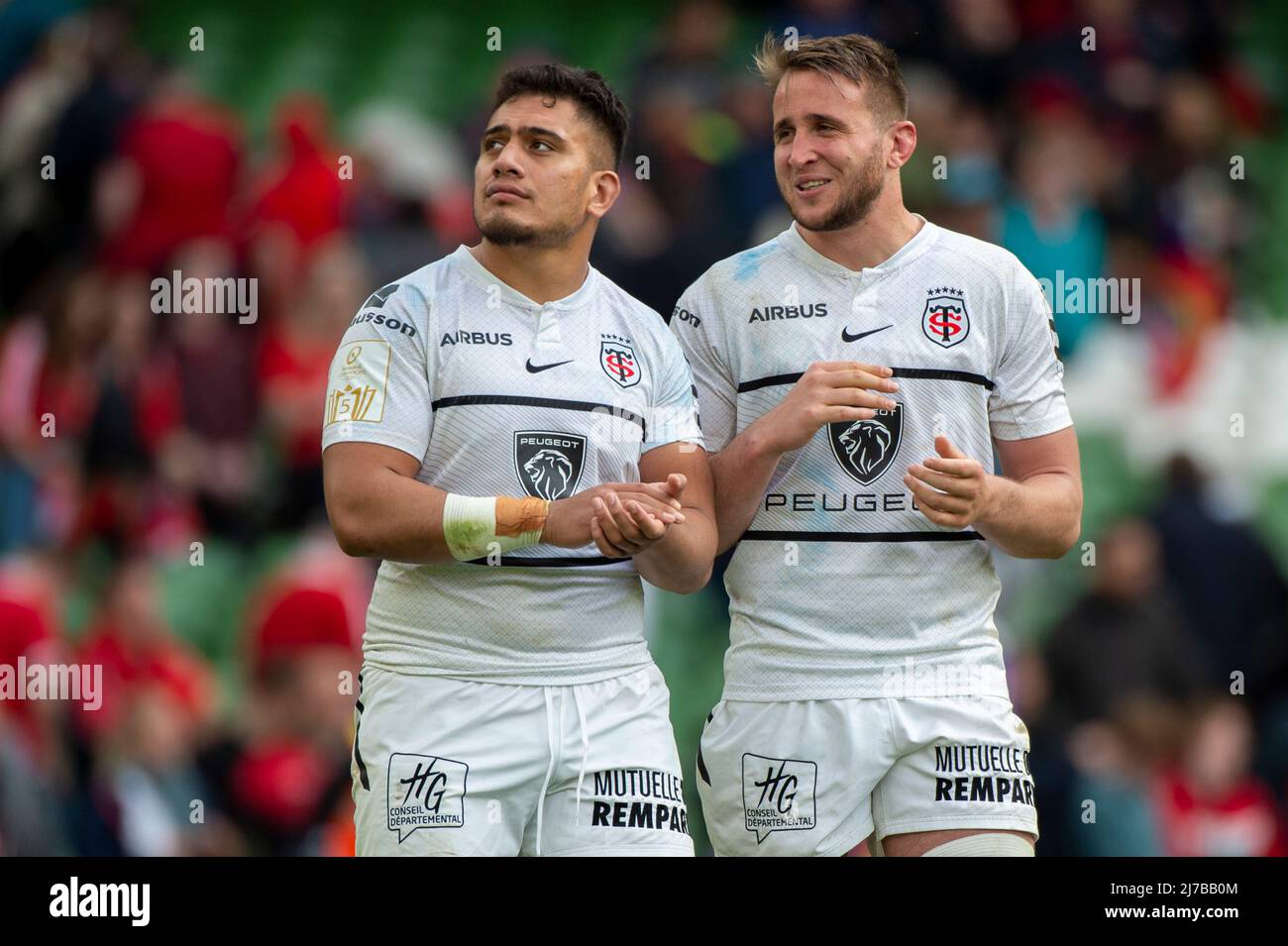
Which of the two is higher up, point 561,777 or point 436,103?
point 436,103

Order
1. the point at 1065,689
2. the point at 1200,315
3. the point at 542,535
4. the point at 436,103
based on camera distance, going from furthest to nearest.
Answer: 1. the point at 436,103
2. the point at 1200,315
3. the point at 1065,689
4. the point at 542,535

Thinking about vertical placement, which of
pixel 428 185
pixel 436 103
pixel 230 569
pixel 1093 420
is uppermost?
pixel 436 103

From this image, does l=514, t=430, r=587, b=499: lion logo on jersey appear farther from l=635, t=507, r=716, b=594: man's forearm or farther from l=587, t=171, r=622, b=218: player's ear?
l=587, t=171, r=622, b=218: player's ear

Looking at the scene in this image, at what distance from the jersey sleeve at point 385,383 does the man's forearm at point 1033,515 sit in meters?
1.24

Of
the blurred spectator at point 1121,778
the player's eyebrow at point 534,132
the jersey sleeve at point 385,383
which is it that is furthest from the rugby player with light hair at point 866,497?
the blurred spectator at point 1121,778

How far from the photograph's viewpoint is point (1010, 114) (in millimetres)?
8031

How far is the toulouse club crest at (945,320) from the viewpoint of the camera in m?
4.13

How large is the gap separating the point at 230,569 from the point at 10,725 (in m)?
1.06

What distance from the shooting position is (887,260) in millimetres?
4219

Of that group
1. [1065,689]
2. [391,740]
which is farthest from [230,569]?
[391,740]

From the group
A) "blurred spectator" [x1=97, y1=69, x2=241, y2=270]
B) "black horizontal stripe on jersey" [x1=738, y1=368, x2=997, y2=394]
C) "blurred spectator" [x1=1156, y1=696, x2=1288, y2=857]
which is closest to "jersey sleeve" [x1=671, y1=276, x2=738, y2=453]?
"black horizontal stripe on jersey" [x1=738, y1=368, x2=997, y2=394]

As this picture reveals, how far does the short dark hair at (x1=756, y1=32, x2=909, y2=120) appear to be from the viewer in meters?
4.18

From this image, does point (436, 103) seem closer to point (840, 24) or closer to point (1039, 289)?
point (840, 24)

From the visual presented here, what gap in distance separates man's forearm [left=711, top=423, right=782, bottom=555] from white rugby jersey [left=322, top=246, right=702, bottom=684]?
213mm
